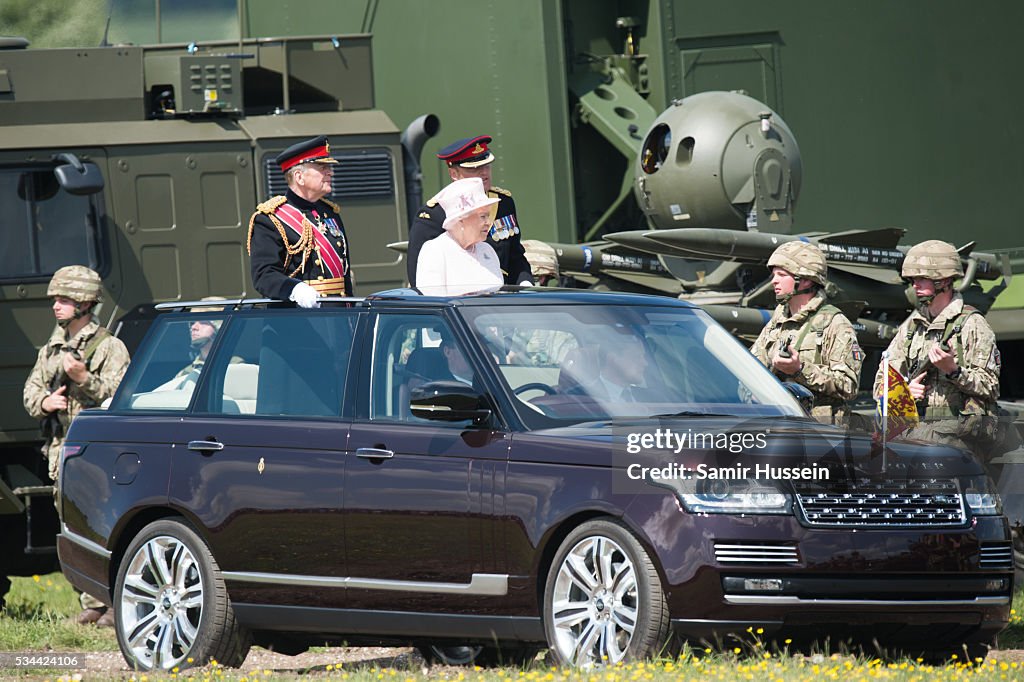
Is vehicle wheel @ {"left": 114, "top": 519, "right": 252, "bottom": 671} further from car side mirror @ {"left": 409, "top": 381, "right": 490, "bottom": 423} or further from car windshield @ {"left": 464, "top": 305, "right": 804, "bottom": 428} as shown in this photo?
car windshield @ {"left": 464, "top": 305, "right": 804, "bottom": 428}

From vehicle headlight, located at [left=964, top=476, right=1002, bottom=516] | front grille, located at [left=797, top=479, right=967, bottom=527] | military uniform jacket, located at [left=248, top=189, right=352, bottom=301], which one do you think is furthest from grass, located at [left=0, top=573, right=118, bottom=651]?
vehicle headlight, located at [left=964, top=476, right=1002, bottom=516]

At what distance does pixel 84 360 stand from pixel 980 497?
6.65 metres

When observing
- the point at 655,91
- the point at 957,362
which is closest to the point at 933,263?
the point at 957,362

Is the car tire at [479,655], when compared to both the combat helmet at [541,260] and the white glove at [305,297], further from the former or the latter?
the combat helmet at [541,260]

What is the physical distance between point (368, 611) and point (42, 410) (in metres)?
5.04

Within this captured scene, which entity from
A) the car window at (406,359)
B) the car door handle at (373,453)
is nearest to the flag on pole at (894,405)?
the car window at (406,359)

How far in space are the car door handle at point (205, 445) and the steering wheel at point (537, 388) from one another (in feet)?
5.00

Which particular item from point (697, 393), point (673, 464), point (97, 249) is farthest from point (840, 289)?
point (673, 464)

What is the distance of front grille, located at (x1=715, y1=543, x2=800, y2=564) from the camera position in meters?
7.05

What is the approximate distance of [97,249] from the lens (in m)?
13.3

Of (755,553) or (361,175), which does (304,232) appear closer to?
(755,553)

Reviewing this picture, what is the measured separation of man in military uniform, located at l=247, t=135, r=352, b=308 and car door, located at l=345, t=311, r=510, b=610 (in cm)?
152

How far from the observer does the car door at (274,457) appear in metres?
8.27

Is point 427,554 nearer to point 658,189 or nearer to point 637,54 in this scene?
point 658,189
